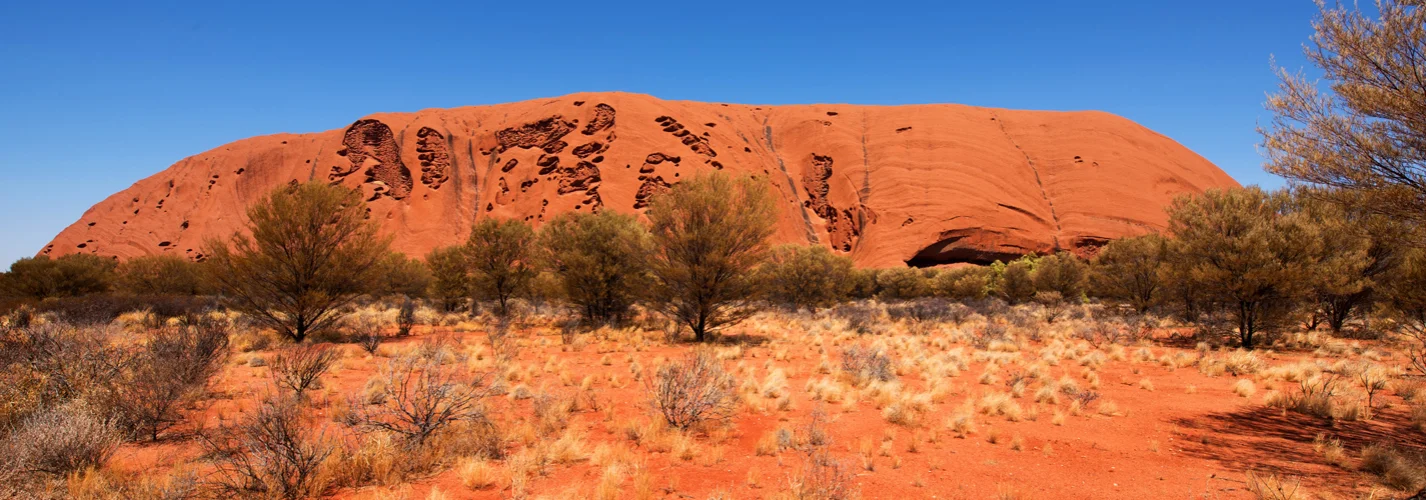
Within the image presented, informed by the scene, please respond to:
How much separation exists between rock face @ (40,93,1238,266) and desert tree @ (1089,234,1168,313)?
18.7 meters

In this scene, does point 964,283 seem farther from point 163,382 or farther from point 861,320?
point 163,382

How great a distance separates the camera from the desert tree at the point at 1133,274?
880 inches

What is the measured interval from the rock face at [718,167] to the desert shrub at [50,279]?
76.1ft

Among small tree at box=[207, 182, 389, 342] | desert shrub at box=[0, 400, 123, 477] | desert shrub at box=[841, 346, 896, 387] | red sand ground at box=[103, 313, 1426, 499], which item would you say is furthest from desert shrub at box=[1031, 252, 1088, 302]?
desert shrub at box=[0, 400, 123, 477]

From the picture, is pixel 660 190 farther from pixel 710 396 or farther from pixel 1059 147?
pixel 1059 147

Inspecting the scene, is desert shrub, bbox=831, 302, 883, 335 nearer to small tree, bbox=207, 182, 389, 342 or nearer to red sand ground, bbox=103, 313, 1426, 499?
A: red sand ground, bbox=103, 313, 1426, 499

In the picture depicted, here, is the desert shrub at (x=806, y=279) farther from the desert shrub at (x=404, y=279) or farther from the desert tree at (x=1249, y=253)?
the desert shrub at (x=404, y=279)

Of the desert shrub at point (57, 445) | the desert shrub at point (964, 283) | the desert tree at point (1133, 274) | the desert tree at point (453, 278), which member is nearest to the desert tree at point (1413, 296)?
the desert tree at point (1133, 274)

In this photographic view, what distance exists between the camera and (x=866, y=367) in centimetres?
984

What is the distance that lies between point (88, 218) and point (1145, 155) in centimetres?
11191

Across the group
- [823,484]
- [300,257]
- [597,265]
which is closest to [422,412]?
[823,484]

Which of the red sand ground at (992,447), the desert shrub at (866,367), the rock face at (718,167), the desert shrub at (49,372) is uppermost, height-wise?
the rock face at (718,167)

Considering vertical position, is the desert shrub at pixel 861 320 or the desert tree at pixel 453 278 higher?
the desert tree at pixel 453 278

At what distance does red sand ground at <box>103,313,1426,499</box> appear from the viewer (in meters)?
4.79
